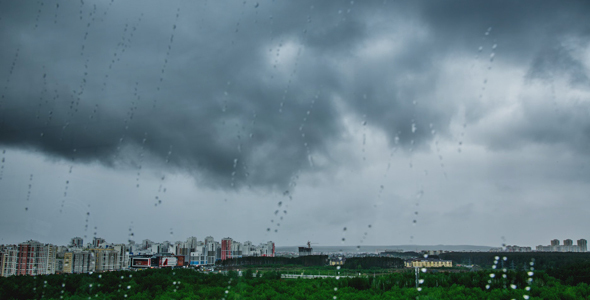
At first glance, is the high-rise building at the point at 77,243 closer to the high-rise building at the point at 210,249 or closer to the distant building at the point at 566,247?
the high-rise building at the point at 210,249

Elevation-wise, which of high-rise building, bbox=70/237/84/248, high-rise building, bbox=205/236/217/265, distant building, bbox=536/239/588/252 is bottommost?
high-rise building, bbox=205/236/217/265

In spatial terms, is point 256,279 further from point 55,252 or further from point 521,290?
point 55,252

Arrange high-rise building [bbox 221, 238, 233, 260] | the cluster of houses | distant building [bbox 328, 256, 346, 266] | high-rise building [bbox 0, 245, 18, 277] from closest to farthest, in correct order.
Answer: high-rise building [bbox 0, 245, 18, 277], the cluster of houses, distant building [bbox 328, 256, 346, 266], high-rise building [bbox 221, 238, 233, 260]

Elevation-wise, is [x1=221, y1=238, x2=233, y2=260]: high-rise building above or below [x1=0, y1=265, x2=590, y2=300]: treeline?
below

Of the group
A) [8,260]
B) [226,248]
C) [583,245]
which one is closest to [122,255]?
[226,248]

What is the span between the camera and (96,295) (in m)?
9.50

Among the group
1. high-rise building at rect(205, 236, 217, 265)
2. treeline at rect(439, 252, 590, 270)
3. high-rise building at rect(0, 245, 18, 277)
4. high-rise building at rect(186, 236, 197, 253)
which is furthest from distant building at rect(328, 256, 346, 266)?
high-rise building at rect(0, 245, 18, 277)

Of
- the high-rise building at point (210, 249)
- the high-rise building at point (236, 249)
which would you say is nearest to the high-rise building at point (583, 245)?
the high-rise building at point (236, 249)

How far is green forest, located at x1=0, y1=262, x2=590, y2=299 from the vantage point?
27.0 feet

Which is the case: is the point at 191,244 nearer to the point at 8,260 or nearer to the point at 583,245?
the point at 8,260

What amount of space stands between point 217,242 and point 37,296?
25807 millimetres

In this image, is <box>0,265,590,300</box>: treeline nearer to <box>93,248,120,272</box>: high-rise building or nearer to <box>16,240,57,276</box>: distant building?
<box>16,240,57,276</box>: distant building

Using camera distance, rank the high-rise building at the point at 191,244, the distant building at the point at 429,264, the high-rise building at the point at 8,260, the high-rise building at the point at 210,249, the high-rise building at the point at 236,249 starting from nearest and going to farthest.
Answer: the high-rise building at the point at 8,260 → the distant building at the point at 429,264 → the high-rise building at the point at 210,249 → the high-rise building at the point at 236,249 → the high-rise building at the point at 191,244

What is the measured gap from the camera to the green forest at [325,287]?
27.0 feet
